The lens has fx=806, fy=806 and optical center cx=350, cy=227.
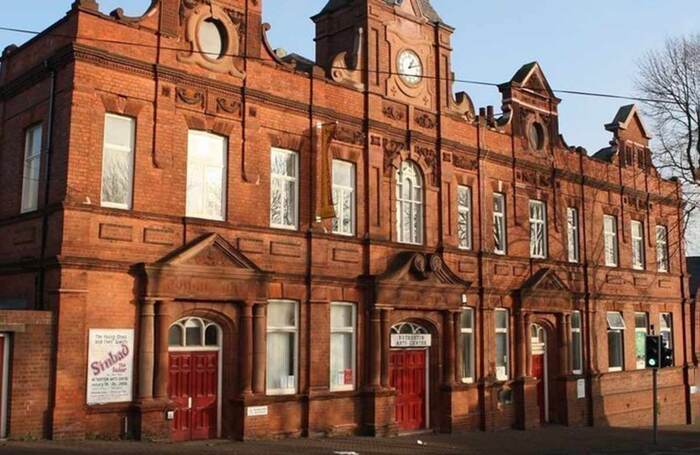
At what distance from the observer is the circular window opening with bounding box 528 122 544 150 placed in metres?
27.0

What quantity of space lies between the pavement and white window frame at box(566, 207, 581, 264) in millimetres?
5828


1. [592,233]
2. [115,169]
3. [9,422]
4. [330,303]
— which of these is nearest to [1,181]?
[115,169]

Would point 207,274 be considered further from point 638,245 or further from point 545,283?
point 638,245

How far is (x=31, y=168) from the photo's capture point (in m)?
17.4

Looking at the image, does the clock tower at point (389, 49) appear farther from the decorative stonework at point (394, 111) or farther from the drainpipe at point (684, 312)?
the drainpipe at point (684, 312)

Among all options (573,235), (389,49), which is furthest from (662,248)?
(389,49)

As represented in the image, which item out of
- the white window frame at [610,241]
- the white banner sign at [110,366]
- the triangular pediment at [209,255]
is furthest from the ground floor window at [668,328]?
the white banner sign at [110,366]

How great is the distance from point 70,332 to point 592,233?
19.4m

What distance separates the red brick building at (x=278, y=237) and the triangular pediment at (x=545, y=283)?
0.30 ft

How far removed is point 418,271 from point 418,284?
348 millimetres

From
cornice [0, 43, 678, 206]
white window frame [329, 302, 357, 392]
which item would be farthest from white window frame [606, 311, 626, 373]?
white window frame [329, 302, 357, 392]

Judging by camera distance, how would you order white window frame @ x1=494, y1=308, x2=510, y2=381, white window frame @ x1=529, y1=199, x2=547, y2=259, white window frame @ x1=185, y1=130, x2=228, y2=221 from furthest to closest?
1. white window frame @ x1=529, y1=199, x2=547, y2=259
2. white window frame @ x1=494, y1=308, x2=510, y2=381
3. white window frame @ x1=185, y1=130, x2=228, y2=221

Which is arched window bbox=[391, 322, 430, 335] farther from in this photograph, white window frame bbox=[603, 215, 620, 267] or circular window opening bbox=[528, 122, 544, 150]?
white window frame bbox=[603, 215, 620, 267]

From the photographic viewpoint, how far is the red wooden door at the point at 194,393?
16.8m
